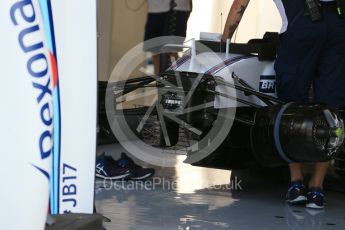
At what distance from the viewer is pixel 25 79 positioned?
77.4 inches

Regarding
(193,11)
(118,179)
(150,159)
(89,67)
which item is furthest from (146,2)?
(89,67)

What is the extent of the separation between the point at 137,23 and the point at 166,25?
0.91 metres

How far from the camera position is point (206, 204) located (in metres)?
Answer: 4.59

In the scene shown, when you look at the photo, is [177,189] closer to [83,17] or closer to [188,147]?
[188,147]

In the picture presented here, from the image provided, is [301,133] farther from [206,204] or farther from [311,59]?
[206,204]

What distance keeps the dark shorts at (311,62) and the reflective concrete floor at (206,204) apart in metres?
0.73

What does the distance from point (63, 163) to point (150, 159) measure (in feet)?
10.5

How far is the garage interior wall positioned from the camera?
6.55 metres

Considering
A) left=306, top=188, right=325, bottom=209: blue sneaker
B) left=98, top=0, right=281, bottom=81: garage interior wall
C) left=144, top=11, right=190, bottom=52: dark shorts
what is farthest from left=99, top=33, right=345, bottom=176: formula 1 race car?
left=144, top=11, right=190, bottom=52: dark shorts

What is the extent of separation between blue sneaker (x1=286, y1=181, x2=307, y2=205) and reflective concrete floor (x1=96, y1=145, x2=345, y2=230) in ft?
0.17

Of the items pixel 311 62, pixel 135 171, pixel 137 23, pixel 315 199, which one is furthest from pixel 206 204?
pixel 137 23

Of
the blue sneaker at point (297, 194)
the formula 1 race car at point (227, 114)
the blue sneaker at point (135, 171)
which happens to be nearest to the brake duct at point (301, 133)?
the formula 1 race car at point (227, 114)

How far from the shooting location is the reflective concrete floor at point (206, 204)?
4.11 meters

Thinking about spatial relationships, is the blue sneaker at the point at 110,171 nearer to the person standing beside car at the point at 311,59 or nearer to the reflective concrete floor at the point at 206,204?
the reflective concrete floor at the point at 206,204
